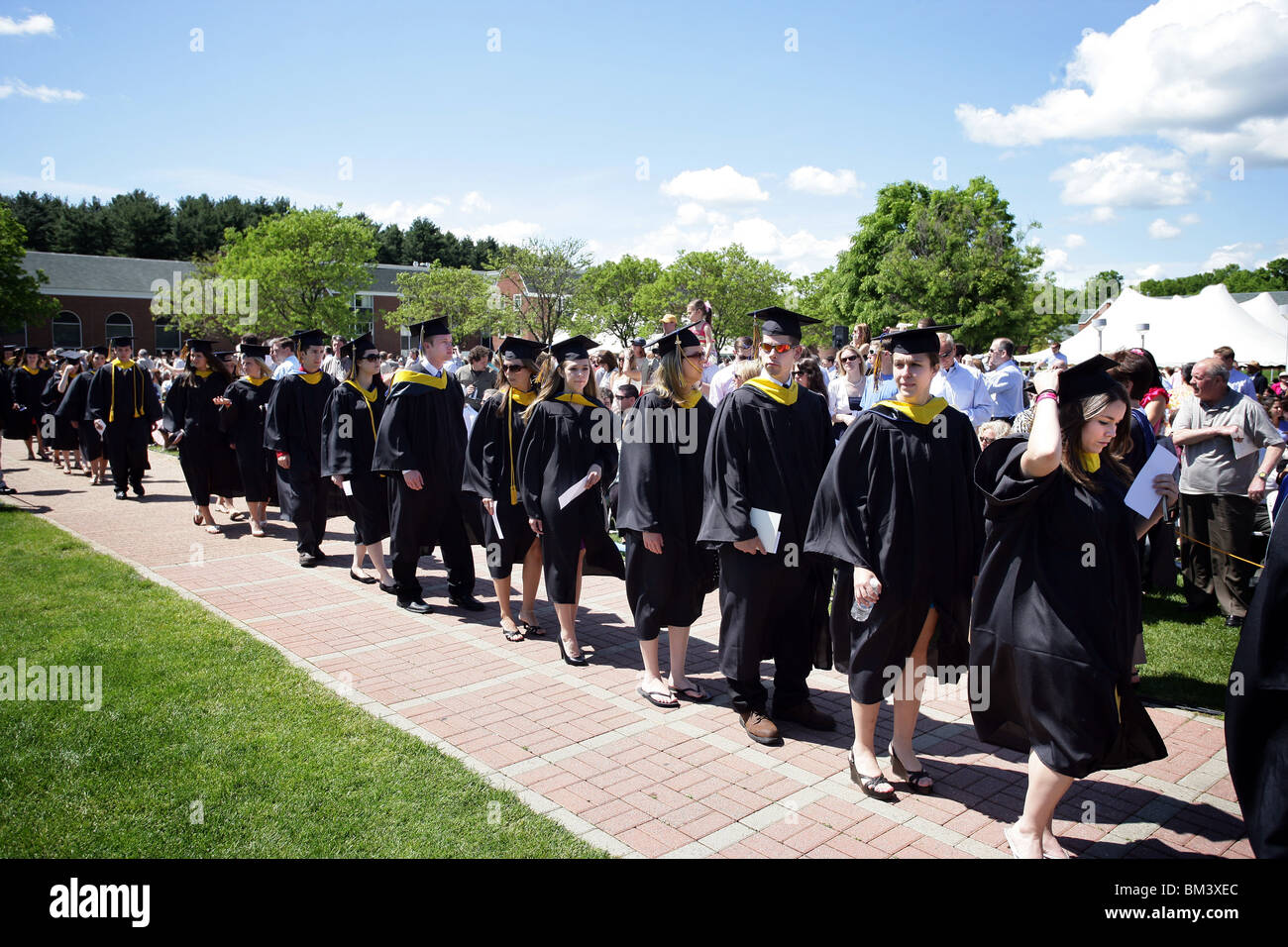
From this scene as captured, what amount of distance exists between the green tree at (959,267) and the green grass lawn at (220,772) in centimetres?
3501

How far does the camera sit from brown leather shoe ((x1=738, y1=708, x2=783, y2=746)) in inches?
182

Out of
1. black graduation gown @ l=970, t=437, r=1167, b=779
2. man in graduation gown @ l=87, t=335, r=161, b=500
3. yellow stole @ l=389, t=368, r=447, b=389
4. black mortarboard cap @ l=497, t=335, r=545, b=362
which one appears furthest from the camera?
man in graduation gown @ l=87, t=335, r=161, b=500

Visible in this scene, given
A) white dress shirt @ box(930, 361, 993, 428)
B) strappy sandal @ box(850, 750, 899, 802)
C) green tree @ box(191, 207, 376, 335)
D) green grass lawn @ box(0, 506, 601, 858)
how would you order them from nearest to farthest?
green grass lawn @ box(0, 506, 601, 858), strappy sandal @ box(850, 750, 899, 802), white dress shirt @ box(930, 361, 993, 428), green tree @ box(191, 207, 376, 335)

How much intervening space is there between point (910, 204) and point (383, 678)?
144 feet

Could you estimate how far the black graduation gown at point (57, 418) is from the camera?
1545 cm

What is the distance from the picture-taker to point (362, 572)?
27.4ft

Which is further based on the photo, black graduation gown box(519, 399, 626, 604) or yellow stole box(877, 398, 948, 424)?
black graduation gown box(519, 399, 626, 604)

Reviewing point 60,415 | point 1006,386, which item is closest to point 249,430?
point 60,415

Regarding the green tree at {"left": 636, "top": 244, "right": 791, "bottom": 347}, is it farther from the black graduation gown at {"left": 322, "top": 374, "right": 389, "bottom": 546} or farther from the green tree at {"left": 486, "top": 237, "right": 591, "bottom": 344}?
the black graduation gown at {"left": 322, "top": 374, "right": 389, "bottom": 546}

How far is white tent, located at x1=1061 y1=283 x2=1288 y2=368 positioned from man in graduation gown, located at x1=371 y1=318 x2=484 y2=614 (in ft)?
58.3

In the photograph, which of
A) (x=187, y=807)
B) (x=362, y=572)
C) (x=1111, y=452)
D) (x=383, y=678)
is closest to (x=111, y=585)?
(x=362, y=572)

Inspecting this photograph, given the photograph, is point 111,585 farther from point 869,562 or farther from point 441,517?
point 869,562

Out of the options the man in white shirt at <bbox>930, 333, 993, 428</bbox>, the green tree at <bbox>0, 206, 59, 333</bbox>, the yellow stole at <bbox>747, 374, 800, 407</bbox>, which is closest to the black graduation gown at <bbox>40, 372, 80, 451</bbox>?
the man in white shirt at <bbox>930, 333, 993, 428</bbox>

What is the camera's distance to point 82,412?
14836 mm
